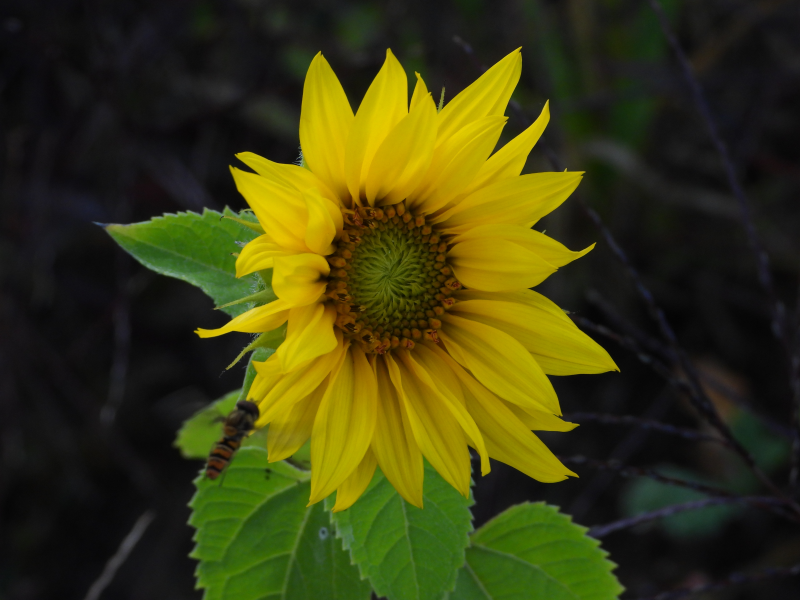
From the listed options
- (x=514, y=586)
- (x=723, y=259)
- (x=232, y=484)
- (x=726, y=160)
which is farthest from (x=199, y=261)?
(x=723, y=259)

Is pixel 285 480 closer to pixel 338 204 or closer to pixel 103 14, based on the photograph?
Result: pixel 338 204

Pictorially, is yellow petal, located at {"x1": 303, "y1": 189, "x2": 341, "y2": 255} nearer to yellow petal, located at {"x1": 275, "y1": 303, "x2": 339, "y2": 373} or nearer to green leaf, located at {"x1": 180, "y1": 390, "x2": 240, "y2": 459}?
yellow petal, located at {"x1": 275, "y1": 303, "x2": 339, "y2": 373}

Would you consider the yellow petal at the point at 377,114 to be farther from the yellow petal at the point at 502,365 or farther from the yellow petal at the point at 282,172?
the yellow petal at the point at 502,365

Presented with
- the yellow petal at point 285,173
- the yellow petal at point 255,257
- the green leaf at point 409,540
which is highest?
the yellow petal at point 285,173

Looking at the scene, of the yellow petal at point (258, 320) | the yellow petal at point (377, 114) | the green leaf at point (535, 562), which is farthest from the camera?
the green leaf at point (535, 562)

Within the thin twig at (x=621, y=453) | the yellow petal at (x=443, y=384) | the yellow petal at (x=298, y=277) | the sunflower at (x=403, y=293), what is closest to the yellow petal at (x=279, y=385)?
the sunflower at (x=403, y=293)

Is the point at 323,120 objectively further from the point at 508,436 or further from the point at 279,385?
the point at 508,436

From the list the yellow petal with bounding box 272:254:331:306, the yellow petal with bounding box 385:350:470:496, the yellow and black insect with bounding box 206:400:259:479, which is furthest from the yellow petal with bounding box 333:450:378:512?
the yellow petal with bounding box 272:254:331:306
